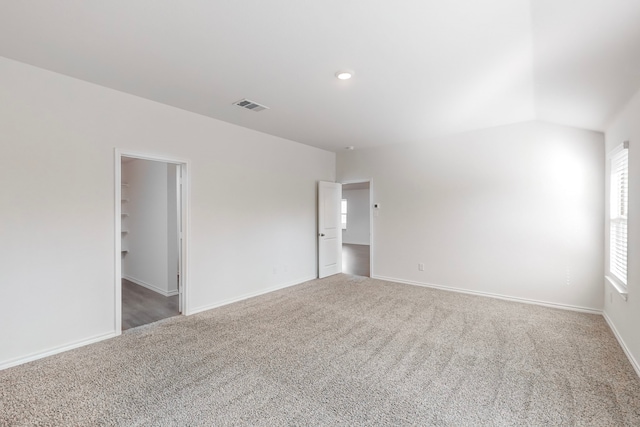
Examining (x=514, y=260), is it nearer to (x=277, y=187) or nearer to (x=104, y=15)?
(x=277, y=187)

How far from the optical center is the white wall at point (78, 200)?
2.63 meters

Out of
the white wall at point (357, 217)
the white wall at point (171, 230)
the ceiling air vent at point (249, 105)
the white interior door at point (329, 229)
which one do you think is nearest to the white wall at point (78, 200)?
the ceiling air vent at point (249, 105)

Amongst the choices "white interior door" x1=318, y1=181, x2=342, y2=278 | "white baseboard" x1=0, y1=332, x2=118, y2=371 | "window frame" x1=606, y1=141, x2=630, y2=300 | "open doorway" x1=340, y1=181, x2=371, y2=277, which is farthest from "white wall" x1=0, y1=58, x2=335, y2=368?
"open doorway" x1=340, y1=181, x2=371, y2=277

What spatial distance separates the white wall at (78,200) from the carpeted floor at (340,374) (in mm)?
361

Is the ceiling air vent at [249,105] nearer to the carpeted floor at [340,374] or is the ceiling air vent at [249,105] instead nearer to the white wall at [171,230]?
the white wall at [171,230]

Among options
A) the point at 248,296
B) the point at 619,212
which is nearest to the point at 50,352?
the point at 248,296

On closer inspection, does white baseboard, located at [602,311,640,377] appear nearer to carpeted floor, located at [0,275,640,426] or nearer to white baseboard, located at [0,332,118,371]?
carpeted floor, located at [0,275,640,426]

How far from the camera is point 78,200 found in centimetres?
298

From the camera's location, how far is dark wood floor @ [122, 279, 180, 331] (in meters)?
3.79

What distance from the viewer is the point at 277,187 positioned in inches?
206

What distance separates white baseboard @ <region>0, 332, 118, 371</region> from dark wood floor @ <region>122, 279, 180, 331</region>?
0.36 meters

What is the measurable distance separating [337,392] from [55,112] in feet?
11.6

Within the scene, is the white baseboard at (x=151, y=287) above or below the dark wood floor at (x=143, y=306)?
above

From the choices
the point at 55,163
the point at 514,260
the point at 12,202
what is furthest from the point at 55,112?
the point at 514,260
